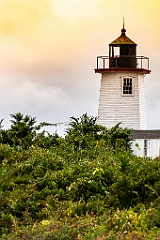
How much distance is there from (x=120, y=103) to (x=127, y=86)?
1.32 meters

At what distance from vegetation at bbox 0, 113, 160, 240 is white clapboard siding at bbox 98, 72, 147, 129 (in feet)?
95.5

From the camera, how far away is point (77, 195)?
15.6 meters

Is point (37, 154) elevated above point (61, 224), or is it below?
above

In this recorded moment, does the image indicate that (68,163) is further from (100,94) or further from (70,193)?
(100,94)

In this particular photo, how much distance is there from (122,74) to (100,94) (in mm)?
1765

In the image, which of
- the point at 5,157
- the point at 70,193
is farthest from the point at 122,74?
the point at 70,193

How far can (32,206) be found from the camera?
1522 centimetres

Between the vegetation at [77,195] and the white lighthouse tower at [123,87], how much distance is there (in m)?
29.3

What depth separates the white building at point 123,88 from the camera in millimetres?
50188

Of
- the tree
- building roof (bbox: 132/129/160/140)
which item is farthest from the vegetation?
building roof (bbox: 132/129/160/140)

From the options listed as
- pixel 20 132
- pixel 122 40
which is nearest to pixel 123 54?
pixel 122 40

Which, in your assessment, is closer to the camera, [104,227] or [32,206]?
[104,227]

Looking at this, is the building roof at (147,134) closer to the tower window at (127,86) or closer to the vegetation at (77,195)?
the tower window at (127,86)

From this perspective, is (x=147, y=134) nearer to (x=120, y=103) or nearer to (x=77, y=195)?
(x=120, y=103)
